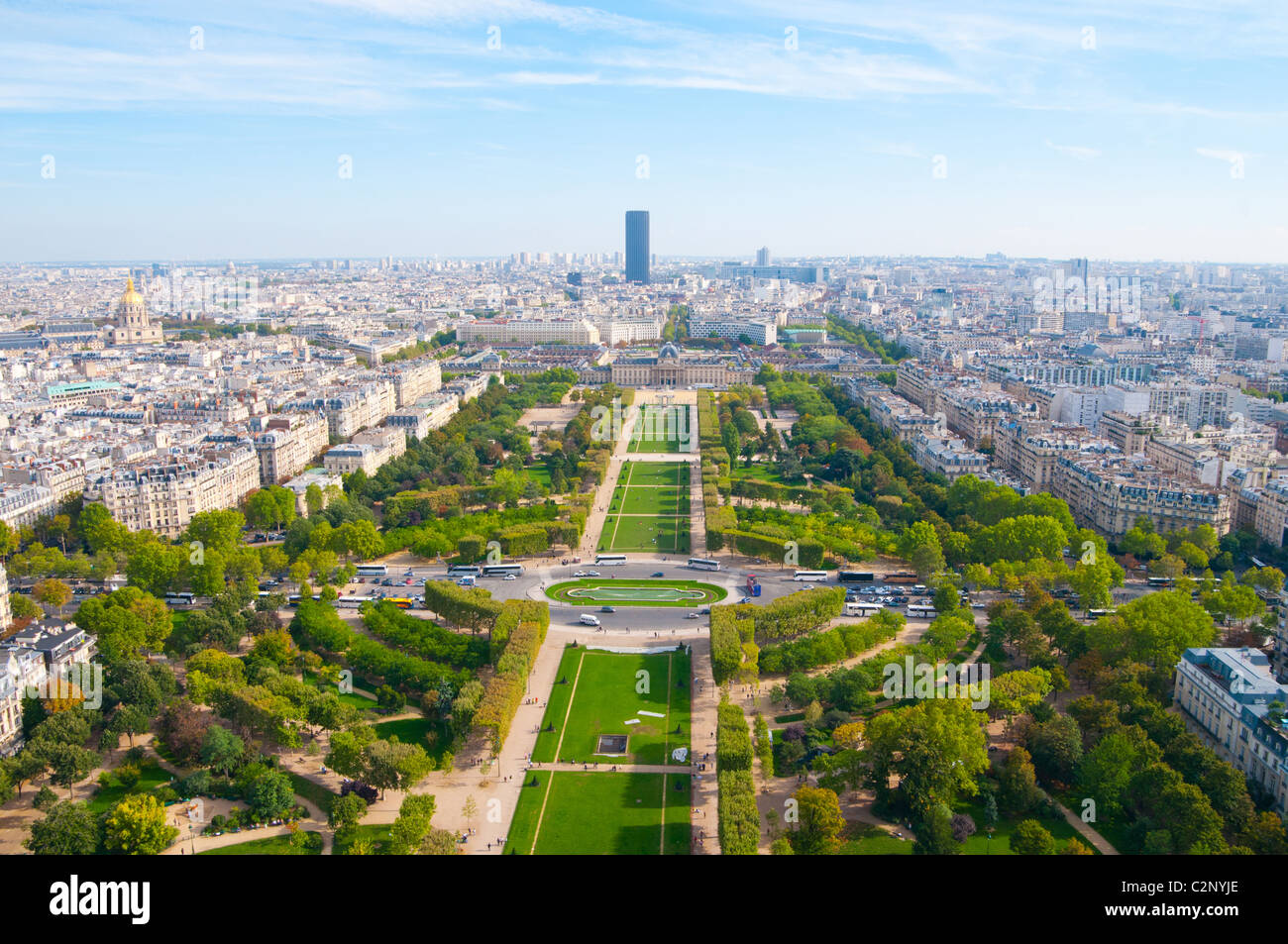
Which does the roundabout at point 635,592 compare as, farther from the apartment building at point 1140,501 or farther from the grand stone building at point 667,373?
the grand stone building at point 667,373

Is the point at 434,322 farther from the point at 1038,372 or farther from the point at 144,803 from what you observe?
the point at 144,803

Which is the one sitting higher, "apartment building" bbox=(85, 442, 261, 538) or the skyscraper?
the skyscraper

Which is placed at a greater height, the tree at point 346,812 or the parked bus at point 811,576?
the parked bus at point 811,576

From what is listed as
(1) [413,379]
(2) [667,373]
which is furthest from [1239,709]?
(2) [667,373]

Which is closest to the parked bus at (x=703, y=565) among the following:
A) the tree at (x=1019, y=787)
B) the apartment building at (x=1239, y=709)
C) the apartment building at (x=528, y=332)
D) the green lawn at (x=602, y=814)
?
the green lawn at (x=602, y=814)

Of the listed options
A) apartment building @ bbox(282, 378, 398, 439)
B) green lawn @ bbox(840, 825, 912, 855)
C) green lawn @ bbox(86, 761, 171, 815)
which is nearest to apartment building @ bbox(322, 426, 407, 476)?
apartment building @ bbox(282, 378, 398, 439)

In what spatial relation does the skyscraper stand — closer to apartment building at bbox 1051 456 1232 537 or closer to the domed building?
the domed building
